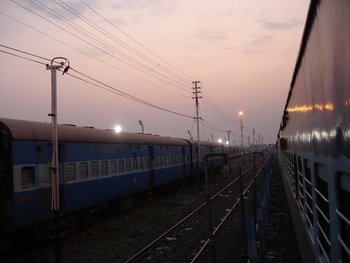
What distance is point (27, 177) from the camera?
1023cm

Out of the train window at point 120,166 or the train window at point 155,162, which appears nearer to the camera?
the train window at point 120,166

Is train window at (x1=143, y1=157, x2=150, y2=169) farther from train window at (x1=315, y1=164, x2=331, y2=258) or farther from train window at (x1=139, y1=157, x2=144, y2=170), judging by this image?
train window at (x1=315, y1=164, x2=331, y2=258)

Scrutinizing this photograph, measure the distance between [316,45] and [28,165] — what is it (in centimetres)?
849

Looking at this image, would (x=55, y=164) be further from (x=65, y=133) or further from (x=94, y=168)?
(x=94, y=168)

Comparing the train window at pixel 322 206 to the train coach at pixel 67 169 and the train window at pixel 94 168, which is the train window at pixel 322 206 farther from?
the train window at pixel 94 168

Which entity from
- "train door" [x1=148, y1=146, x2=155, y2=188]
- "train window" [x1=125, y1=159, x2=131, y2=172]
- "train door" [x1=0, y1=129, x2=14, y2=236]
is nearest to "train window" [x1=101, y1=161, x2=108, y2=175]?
"train window" [x1=125, y1=159, x2=131, y2=172]

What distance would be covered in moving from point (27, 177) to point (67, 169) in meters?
2.07

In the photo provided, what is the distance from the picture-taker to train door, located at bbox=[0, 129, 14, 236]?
959cm

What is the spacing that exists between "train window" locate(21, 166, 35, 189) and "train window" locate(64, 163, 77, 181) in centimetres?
171

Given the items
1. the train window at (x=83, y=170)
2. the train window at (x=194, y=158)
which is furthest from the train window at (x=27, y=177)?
the train window at (x=194, y=158)

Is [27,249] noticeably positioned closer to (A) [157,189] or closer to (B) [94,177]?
(B) [94,177]

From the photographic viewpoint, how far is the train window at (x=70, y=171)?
12.2 meters

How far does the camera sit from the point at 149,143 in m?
21.3

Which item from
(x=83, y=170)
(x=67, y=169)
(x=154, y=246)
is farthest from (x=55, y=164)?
(x=154, y=246)
